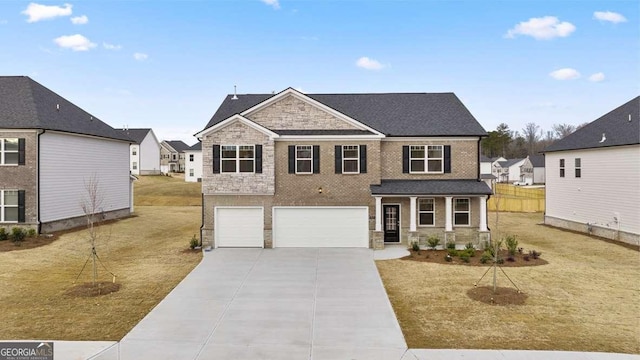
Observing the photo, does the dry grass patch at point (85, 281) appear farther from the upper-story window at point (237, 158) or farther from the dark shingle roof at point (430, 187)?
the dark shingle roof at point (430, 187)

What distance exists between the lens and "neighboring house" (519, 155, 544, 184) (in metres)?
76.4

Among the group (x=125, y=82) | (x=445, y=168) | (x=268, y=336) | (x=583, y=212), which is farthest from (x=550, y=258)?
(x=125, y=82)

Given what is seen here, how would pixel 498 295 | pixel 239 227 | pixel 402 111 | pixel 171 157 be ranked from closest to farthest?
1. pixel 498 295
2. pixel 239 227
3. pixel 402 111
4. pixel 171 157

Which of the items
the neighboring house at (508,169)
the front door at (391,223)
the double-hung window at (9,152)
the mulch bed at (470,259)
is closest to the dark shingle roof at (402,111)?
the front door at (391,223)

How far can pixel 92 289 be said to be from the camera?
1282 centimetres

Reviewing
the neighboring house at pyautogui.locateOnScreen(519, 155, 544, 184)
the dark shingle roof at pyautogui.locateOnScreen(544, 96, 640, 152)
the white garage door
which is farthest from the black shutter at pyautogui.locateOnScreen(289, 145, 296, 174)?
the neighboring house at pyautogui.locateOnScreen(519, 155, 544, 184)

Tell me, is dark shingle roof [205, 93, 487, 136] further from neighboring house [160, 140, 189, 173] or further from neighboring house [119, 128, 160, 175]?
neighboring house [160, 140, 189, 173]

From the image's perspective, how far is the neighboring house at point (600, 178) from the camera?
21281 mm

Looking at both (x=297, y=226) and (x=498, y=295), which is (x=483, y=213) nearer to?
(x=498, y=295)

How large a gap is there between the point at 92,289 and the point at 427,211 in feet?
50.2

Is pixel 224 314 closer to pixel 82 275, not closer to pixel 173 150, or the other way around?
pixel 82 275

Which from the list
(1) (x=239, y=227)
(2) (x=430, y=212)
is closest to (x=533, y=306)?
(2) (x=430, y=212)

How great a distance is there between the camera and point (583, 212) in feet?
83.1

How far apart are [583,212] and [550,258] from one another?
9839 millimetres
